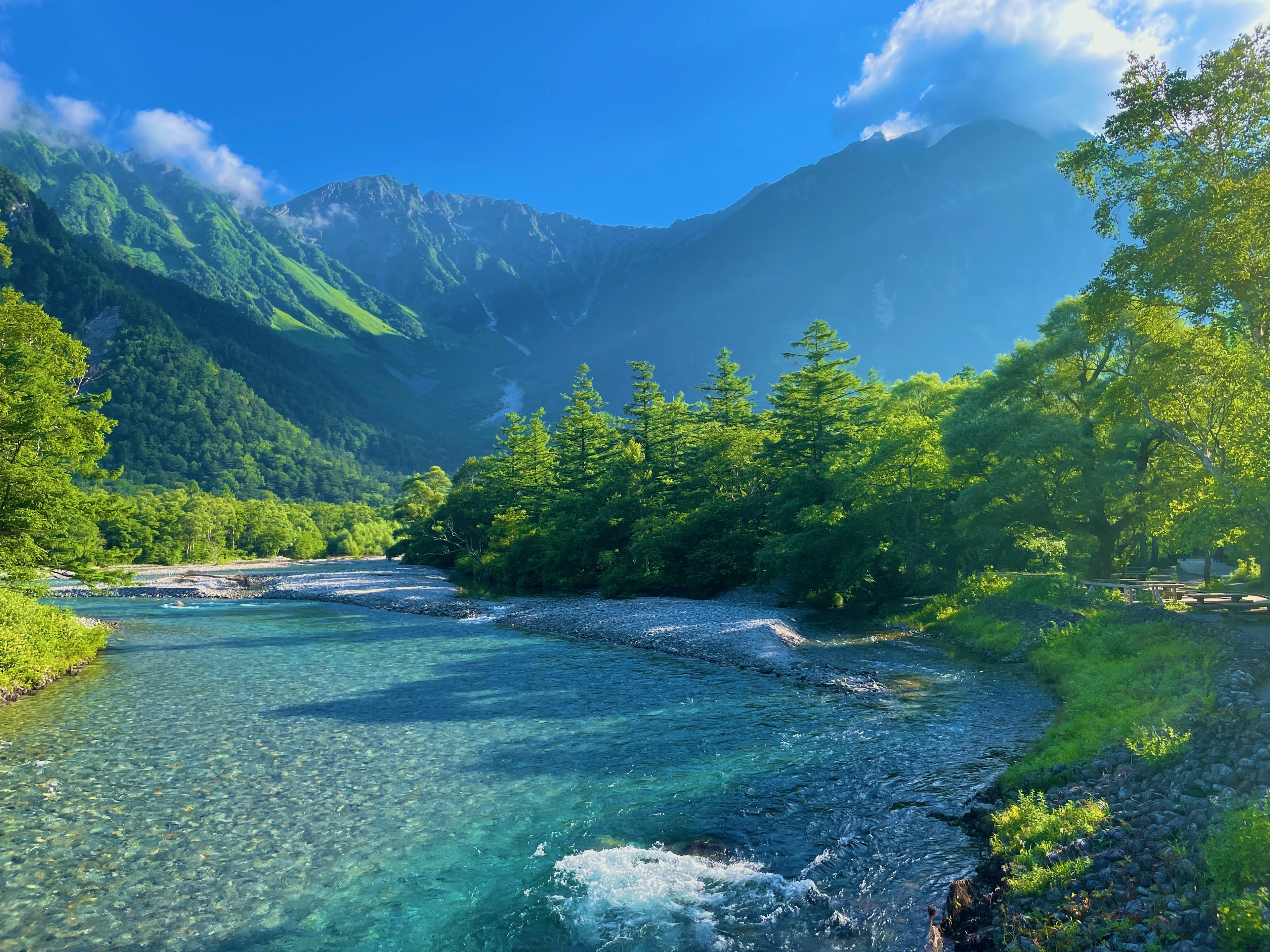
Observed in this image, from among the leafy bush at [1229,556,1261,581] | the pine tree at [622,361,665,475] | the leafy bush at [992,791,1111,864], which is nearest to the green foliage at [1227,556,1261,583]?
the leafy bush at [1229,556,1261,581]

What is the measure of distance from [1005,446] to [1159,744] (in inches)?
1008

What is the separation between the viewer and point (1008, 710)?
2038 centimetres

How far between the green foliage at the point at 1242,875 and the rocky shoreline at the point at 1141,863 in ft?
0.71

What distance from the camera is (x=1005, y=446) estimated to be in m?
34.8

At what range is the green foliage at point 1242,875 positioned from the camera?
6691mm

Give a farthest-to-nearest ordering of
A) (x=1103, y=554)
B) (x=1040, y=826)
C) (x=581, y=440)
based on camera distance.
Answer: (x=581, y=440)
(x=1103, y=554)
(x=1040, y=826)

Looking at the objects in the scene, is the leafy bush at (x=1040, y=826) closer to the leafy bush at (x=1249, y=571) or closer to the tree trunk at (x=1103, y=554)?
the leafy bush at (x=1249, y=571)

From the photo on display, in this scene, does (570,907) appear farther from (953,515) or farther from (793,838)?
(953,515)

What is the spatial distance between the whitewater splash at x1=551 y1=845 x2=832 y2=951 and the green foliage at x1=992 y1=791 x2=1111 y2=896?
3.01 metres

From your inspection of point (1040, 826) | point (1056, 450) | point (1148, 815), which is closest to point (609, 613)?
point (1056, 450)

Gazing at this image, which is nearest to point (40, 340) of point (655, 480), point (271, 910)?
point (271, 910)

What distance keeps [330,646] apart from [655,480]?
28.5m

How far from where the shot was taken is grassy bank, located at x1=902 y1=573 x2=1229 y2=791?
14.2 metres

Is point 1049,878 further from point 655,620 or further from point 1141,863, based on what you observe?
point 655,620
